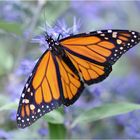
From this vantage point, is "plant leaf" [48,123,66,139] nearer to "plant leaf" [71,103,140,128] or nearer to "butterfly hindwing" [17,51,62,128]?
"plant leaf" [71,103,140,128]

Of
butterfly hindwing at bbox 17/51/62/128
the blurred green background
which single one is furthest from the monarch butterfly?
the blurred green background

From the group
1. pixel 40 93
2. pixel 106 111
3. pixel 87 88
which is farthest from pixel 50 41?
pixel 87 88

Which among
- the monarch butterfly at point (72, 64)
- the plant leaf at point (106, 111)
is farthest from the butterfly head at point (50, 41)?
the plant leaf at point (106, 111)

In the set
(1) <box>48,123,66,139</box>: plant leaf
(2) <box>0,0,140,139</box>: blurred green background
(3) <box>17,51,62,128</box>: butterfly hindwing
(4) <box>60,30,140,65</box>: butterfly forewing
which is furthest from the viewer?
(2) <box>0,0,140,139</box>: blurred green background

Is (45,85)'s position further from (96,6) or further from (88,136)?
(96,6)

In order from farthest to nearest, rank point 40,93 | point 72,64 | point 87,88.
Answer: point 87,88
point 72,64
point 40,93

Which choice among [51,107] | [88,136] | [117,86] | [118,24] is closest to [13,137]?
[51,107]

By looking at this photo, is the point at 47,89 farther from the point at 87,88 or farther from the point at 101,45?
the point at 87,88
